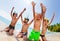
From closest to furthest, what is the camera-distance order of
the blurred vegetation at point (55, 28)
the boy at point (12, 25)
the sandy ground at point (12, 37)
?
1. the sandy ground at point (12, 37)
2. the boy at point (12, 25)
3. the blurred vegetation at point (55, 28)

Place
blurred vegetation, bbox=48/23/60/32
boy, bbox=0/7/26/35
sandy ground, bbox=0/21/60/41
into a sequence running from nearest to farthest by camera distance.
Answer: sandy ground, bbox=0/21/60/41
boy, bbox=0/7/26/35
blurred vegetation, bbox=48/23/60/32

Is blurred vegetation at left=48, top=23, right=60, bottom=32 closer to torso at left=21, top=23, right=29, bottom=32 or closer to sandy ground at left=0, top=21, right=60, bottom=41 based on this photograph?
sandy ground at left=0, top=21, right=60, bottom=41

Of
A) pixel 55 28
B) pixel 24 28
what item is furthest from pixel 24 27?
pixel 55 28

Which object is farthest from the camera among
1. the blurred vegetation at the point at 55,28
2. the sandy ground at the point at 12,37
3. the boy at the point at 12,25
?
the blurred vegetation at the point at 55,28

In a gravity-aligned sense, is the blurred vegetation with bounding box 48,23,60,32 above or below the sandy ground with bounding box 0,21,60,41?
above

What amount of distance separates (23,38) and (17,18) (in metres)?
0.32

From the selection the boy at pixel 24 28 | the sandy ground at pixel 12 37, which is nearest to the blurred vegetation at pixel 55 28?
the sandy ground at pixel 12 37

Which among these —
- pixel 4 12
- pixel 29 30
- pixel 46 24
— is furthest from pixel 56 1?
pixel 4 12

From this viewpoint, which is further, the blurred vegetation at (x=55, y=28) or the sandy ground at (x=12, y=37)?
the blurred vegetation at (x=55, y=28)

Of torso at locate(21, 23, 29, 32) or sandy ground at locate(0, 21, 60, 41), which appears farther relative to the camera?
torso at locate(21, 23, 29, 32)

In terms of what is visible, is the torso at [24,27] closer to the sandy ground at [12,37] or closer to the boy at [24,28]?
the boy at [24,28]

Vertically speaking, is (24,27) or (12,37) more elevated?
(24,27)

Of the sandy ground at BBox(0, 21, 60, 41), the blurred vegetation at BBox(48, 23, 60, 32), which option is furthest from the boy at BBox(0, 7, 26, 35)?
the blurred vegetation at BBox(48, 23, 60, 32)

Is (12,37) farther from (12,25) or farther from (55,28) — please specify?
(55,28)
